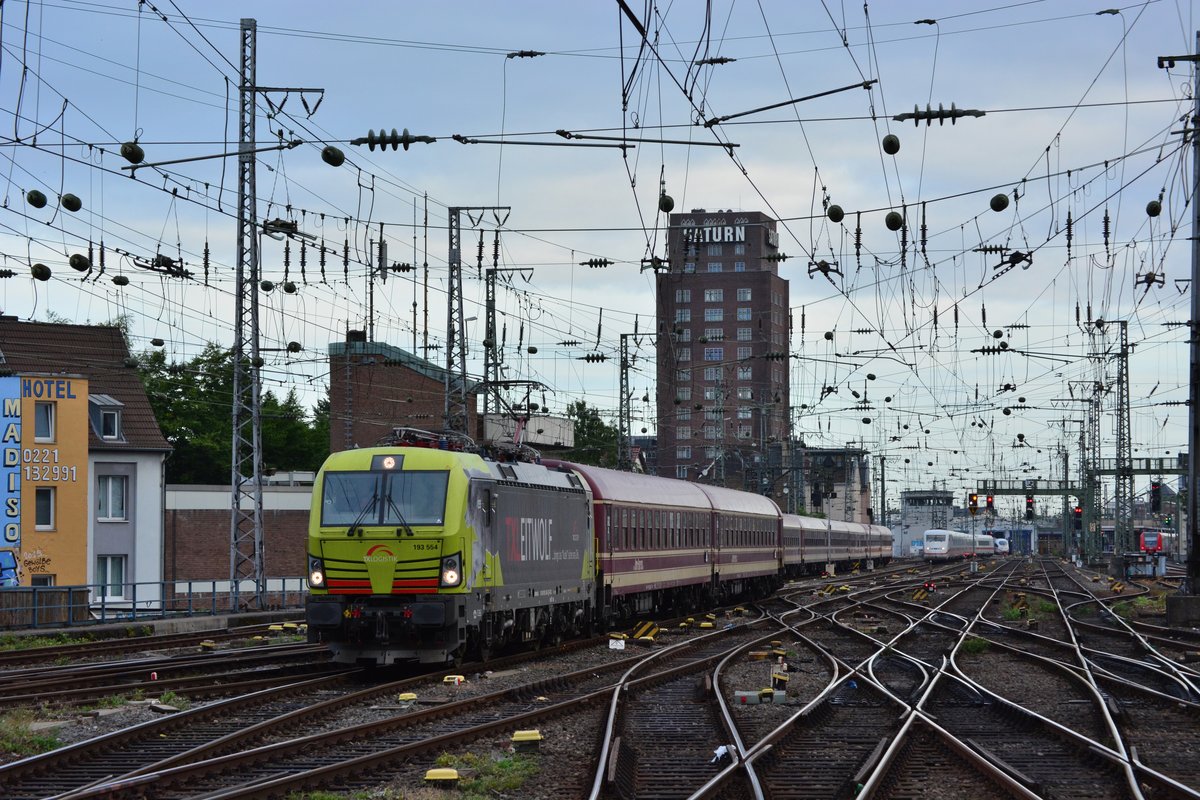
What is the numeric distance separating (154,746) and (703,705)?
6.76 metres

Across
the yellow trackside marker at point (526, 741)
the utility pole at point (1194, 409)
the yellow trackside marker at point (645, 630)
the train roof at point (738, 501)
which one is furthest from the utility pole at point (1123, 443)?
the yellow trackside marker at point (526, 741)

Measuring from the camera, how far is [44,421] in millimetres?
46125

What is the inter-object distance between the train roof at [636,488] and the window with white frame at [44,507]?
66.7ft

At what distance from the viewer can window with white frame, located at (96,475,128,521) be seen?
51.2 metres

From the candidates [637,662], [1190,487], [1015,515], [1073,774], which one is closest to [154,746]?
[1073,774]

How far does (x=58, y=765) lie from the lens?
1245 centimetres

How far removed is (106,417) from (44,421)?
233 inches

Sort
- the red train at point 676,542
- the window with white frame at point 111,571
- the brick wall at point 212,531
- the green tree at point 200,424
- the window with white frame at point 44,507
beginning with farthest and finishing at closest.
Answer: the green tree at point 200,424
the brick wall at point 212,531
the window with white frame at point 111,571
the window with white frame at point 44,507
the red train at point 676,542

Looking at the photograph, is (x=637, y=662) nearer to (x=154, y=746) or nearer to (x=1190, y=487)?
(x=154, y=746)

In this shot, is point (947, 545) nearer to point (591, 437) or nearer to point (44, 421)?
point (591, 437)

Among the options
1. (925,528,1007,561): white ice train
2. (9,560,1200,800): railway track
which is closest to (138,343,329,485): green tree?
(925,528,1007,561): white ice train

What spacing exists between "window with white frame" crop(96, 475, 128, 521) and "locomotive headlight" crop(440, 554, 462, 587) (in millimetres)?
34229

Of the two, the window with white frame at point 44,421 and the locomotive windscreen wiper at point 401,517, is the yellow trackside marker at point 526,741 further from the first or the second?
the window with white frame at point 44,421

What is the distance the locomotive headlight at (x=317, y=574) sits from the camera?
20.5 m
